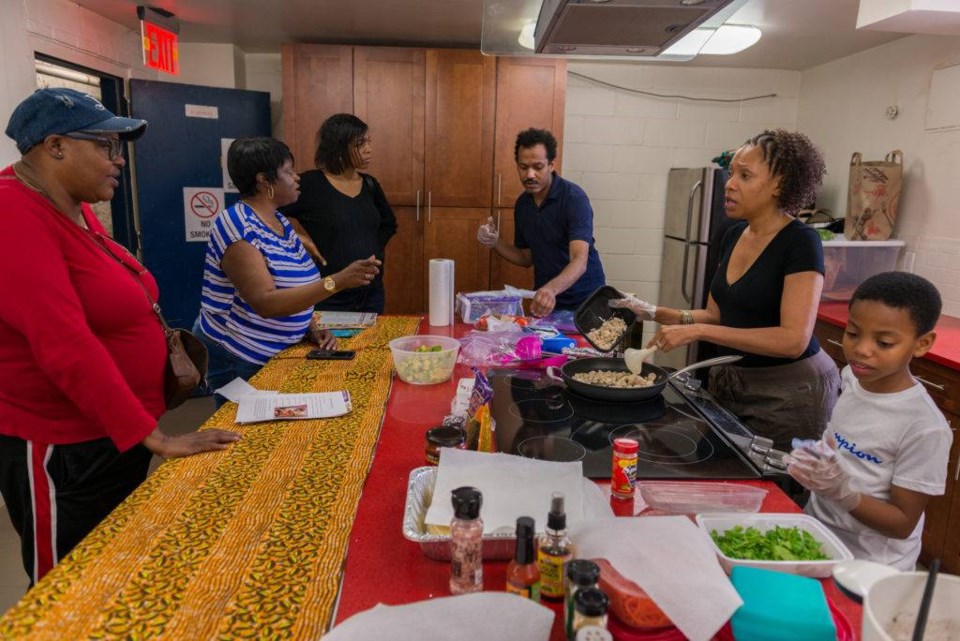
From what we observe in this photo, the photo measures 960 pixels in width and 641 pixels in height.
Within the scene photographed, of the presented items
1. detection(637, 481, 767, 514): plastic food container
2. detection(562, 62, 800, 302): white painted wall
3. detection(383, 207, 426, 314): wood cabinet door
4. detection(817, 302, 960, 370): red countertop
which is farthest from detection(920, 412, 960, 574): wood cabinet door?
detection(383, 207, 426, 314): wood cabinet door

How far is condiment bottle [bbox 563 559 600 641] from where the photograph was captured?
2.55ft

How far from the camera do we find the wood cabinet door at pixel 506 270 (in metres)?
4.41

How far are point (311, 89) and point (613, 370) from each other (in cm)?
315

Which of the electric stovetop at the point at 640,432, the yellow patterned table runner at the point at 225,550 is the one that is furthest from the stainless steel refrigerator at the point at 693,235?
the yellow patterned table runner at the point at 225,550

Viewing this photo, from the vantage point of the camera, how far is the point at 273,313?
6.84 feet

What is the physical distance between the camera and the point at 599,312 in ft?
7.92

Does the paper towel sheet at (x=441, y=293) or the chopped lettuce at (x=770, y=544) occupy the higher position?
the paper towel sheet at (x=441, y=293)

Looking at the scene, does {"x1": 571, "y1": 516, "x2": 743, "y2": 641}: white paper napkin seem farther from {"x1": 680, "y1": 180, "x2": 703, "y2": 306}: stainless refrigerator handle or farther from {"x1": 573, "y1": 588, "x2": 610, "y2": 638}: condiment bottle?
{"x1": 680, "y1": 180, "x2": 703, "y2": 306}: stainless refrigerator handle

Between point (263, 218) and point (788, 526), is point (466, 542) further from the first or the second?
Answer: point (263, 218)

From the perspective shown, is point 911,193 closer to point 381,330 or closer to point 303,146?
point 381,330

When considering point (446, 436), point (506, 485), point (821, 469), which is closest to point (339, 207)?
point (446, 436)

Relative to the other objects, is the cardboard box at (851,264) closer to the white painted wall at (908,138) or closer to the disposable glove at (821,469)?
the white painted wall at (908,138)

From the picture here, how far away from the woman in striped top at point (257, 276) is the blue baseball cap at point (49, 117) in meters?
0.61

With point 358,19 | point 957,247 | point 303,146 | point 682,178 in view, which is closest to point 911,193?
point 957,247
